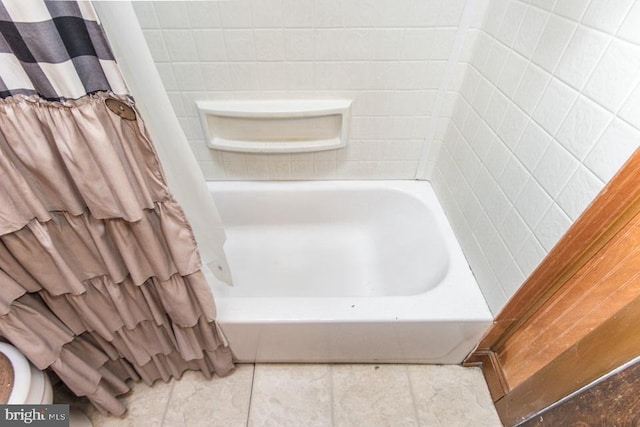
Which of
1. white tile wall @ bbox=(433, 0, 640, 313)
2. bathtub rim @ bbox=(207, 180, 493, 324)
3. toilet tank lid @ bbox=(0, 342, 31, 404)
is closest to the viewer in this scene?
white tile wall @ bbox=(433, 0, 640, 313)

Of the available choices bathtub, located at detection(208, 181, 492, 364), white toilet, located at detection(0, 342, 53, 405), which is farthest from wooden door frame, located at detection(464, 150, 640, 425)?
white toilet, located at detection(0, 342, 53, 405)

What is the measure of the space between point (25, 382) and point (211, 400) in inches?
22.7

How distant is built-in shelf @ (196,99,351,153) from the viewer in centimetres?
122

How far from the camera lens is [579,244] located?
29.0 inches

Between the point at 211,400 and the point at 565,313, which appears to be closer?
the point at 565,313

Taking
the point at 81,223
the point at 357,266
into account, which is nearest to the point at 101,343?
the point at 81,223

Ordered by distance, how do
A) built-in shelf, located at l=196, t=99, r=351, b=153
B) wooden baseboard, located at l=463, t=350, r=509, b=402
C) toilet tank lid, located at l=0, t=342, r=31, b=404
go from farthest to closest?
built-in shelf, located at l=196, t=99, r=351, b=153 < wooden baseboard, located at l=463, t=350, r=509, b=402 < toilet tank lid, located at l=0, t=342, r=31, b=404

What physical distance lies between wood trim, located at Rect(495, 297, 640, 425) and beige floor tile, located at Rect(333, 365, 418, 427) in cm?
35

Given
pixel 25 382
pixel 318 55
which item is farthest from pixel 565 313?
pixel 25 382

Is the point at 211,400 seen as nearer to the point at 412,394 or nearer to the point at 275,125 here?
the point at 412,394

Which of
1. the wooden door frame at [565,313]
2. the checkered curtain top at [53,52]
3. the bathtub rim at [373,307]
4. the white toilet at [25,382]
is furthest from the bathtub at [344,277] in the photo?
the checkered curtain top at [53,52]

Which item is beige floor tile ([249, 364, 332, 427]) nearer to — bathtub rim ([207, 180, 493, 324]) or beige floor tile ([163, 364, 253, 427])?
beige floor tile ([163, 364, 253, 427])

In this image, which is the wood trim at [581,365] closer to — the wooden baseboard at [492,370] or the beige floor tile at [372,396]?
the wooden baseboard at [492,370]

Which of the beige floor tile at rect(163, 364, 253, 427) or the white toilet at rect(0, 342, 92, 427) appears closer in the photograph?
the white toilet at rect(0, 342, 92, 427)
